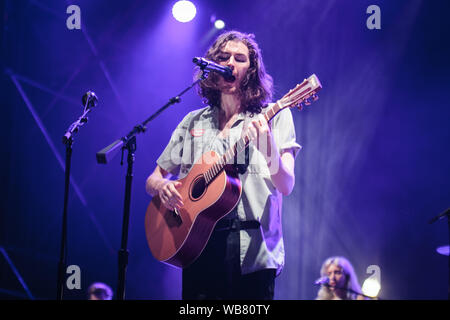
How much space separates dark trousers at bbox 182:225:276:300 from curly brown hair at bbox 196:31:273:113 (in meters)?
0.86

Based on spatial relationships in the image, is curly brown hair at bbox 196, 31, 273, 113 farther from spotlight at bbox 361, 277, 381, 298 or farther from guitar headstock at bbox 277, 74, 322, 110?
spotlight at bbox 361, 277, 381, 298

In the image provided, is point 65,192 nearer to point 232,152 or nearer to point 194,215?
point 194,215

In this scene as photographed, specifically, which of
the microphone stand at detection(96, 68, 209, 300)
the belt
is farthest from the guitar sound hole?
the microphone stand at detection(96, 68, 209, 300)

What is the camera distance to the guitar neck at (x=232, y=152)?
8.41ft

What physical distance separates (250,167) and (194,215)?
42cm

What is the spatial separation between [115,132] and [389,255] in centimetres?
377

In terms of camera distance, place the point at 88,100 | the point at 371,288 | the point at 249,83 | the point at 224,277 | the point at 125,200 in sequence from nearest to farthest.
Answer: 1. the point at 224,277
2. the point at 125,200
3. the point at 249,83
4. the point at 88,100
5. the point at 371,288

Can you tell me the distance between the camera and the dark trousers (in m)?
2.29

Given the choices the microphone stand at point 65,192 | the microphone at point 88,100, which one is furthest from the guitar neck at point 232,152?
the microphone at point 88,100

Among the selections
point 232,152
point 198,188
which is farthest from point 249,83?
point 198,188

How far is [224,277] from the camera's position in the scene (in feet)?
7.58

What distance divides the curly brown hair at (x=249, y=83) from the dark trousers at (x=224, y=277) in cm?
86

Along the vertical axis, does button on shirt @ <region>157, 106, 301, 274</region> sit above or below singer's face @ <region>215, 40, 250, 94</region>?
below
